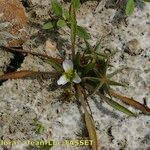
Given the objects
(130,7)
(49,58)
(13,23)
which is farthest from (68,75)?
(130,7)

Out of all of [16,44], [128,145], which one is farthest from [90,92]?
[16,44]

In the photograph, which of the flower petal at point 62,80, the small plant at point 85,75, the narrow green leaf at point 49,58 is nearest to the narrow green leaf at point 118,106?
the small plant at point 85,75

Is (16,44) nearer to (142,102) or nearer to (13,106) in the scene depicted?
(13,106)

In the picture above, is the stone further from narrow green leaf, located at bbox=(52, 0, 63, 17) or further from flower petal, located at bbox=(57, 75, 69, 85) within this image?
flower petal, located at bbox=(57, 75, 69, 85)

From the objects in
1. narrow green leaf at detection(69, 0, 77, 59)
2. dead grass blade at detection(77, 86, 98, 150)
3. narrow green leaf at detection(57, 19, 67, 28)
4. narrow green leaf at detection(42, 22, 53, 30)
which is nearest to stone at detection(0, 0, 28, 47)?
narrow green leaf at detection(42, 22, 53, 30)

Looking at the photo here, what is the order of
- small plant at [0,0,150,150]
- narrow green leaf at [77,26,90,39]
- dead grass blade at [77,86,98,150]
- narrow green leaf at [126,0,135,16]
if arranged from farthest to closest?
narrow green leaf at [126,0,135,16]
narrow green leaf at [77,26,90,39]
small plant at [0,0,150,150]
dead grass blade at [77,86,98,150]

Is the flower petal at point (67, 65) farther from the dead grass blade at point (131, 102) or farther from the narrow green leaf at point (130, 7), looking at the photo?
the narrow green leaf at point (130, 7)

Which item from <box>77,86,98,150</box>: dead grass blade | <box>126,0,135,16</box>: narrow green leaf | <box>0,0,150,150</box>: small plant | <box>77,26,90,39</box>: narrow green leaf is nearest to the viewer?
<box>77,86,98,150</box>: dead grass blade

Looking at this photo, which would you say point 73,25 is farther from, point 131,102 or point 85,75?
point 131,102
